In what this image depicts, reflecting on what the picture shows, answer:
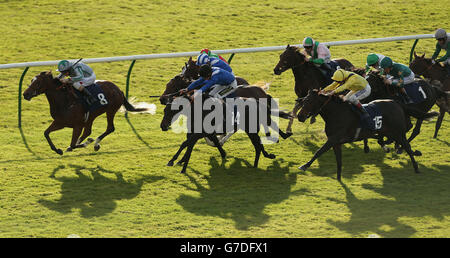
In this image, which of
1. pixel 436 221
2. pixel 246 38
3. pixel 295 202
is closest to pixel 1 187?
pixel 295 202

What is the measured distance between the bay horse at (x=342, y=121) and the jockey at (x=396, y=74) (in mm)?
568

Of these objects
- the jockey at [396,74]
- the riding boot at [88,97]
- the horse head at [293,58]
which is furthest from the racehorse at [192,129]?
the jockey at [396,74]

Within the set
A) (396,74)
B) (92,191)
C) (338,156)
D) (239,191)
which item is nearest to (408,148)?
(338,156)

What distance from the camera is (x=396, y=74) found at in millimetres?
13094

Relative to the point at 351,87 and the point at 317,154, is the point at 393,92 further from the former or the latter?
the point at 317,154

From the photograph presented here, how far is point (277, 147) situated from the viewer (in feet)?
45.7

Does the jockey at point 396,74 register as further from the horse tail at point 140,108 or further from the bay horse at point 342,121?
the horse tail at point 140,108

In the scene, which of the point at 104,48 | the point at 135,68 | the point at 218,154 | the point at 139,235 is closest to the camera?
the point at 139,235

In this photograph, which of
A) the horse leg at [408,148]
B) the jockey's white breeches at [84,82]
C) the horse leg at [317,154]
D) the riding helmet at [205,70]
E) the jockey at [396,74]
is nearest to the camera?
the horse leg at [317,154]

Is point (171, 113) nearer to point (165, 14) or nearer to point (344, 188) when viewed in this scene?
point (344, 188)

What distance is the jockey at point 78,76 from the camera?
13.2m

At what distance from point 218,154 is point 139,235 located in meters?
3.42

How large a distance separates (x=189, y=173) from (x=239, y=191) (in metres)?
1.05

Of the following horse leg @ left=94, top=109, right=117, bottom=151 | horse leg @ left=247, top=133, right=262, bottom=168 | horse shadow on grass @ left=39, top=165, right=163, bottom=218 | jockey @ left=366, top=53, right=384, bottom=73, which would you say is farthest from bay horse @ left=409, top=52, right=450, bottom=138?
horse leg @ left=94, top=109, right=117, bottom=151
